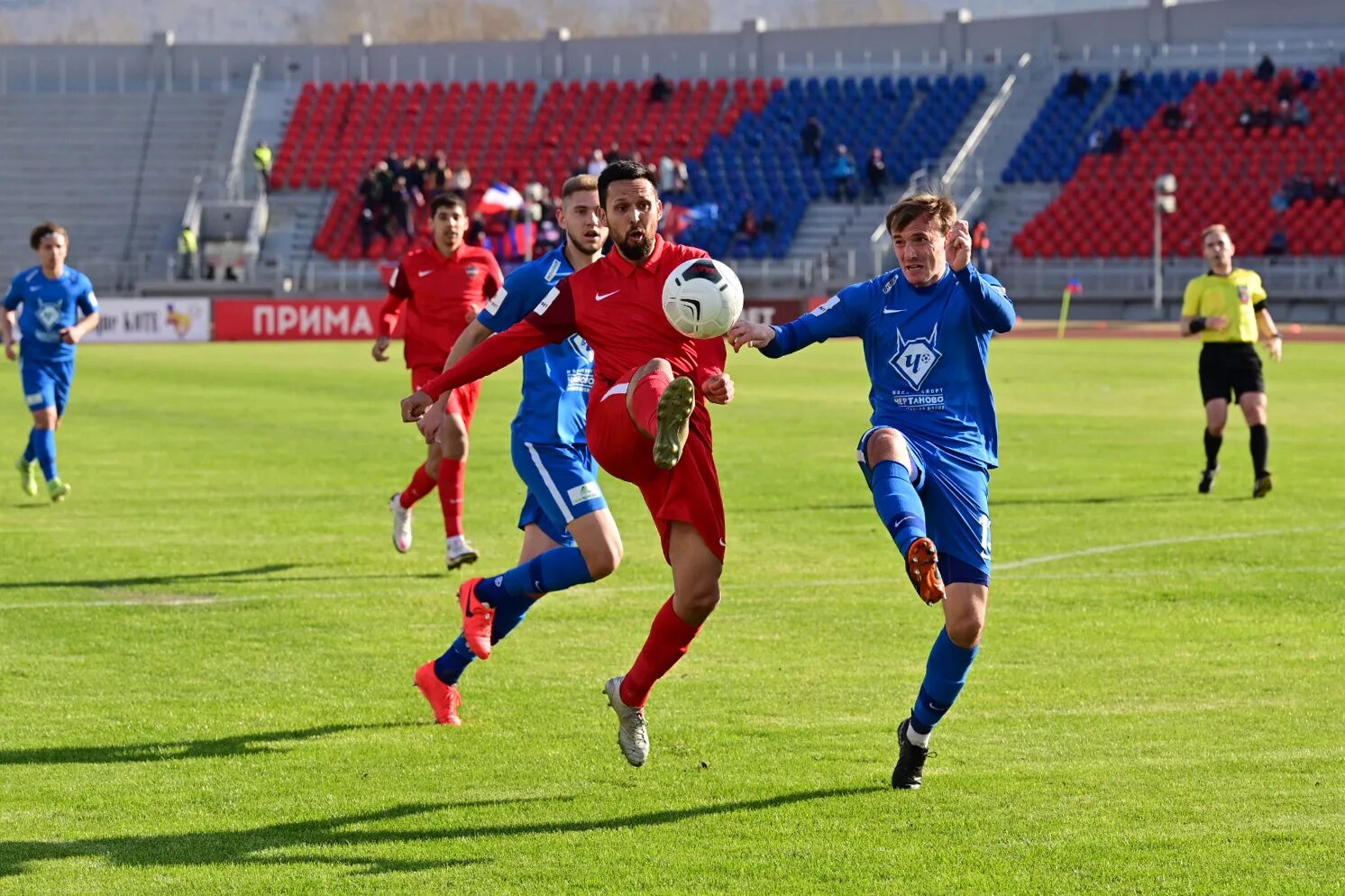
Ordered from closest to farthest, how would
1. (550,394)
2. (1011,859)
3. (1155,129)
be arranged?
(1011,859), (550,394), (1155,129)

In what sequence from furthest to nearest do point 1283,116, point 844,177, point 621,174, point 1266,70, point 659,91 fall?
point 659,91, point 844,177, point 1266,70, point 1283,116, point 621,174

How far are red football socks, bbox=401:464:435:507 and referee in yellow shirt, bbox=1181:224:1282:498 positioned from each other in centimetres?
677

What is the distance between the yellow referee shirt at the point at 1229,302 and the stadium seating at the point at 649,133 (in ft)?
113

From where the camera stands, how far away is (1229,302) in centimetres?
1591

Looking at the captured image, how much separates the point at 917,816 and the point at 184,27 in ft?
359

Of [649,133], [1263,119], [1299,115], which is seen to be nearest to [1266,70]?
Answer: [1263,119]

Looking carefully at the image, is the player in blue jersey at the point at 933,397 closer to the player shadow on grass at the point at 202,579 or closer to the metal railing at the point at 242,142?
the player shadow on grass at the point at 202,579

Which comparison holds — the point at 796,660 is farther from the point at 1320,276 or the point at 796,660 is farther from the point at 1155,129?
the point at 1155,129

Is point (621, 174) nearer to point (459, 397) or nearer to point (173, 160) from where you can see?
point (459, 397)

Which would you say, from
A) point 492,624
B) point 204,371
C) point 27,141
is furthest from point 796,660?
point 27,141

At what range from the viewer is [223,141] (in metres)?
58.4

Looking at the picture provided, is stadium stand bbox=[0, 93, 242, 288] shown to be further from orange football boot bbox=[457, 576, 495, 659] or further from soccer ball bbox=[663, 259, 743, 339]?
soccer ball bbox=[663, 259, 743, 339]

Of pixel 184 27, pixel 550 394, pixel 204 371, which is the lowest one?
pixel 204 371

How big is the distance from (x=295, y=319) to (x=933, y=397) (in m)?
38.6
